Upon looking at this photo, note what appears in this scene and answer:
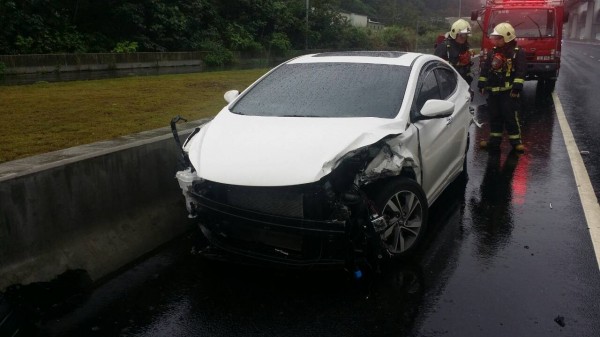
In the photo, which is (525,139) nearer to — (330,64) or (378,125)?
(330,64)

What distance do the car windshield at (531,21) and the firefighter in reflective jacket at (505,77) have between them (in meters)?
7.87

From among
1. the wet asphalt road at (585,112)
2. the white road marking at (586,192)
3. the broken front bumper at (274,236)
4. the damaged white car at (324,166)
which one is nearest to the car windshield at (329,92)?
the damaged white car at (324,166)

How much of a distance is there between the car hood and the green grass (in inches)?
90.3

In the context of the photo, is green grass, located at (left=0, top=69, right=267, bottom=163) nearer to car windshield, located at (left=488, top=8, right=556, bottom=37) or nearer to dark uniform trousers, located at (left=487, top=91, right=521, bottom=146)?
dark uniform trousers, located at (left=487, top=91, right=521, bottom=146)

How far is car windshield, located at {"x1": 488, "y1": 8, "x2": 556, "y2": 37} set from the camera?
600 inches

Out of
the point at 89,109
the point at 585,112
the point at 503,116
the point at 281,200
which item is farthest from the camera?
the point at 585,112

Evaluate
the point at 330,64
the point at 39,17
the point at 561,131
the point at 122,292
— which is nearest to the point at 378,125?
the point at 330,64

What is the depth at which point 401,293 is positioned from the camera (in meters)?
3.87

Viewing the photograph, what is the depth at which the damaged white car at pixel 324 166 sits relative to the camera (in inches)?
146

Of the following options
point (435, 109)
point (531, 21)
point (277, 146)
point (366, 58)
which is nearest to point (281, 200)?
point (277, 146)

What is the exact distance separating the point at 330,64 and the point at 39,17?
12894mm

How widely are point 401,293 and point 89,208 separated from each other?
2.46m

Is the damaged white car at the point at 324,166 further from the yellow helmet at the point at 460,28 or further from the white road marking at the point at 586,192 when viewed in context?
the yellow helmet at the point at 460,28

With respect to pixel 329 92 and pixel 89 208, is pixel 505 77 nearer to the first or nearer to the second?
pixel 329 92
